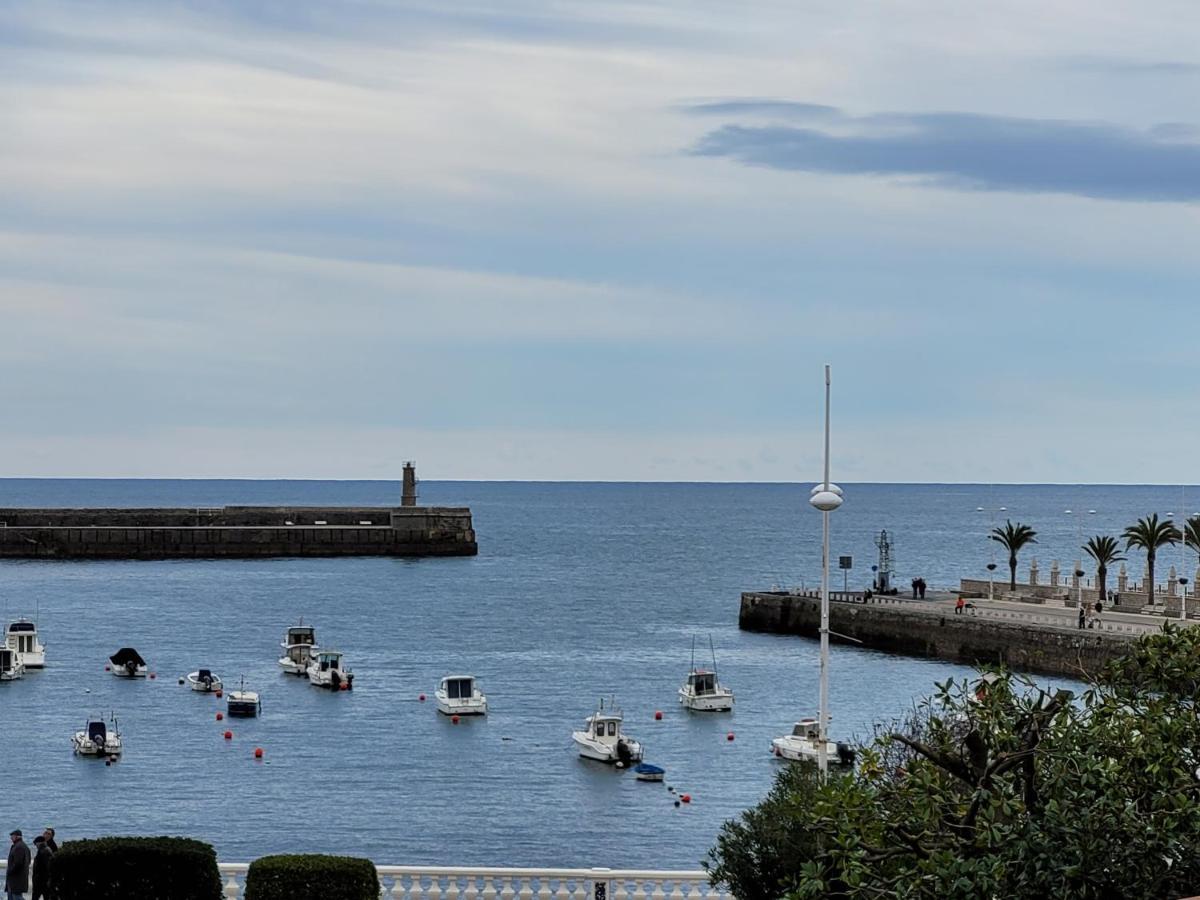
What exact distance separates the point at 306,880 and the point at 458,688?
5470 centimetres

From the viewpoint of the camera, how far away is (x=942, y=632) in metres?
89.4

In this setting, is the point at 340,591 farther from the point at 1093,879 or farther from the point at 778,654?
the point at 1093,879

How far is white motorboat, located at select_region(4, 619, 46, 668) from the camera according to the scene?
89.8 m

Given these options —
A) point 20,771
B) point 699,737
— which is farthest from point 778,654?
point 20,771

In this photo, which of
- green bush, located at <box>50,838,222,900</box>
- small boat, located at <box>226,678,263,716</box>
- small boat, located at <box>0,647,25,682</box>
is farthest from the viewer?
small boat, located at <box>0,647,25,682</box>

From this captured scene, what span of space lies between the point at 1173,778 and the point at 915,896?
2359mm

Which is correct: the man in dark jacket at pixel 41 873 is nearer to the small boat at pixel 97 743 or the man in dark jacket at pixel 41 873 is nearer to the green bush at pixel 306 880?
the green bush at pixel 306 880

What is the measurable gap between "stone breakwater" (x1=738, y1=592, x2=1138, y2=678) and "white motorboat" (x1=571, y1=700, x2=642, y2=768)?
47.5 feet

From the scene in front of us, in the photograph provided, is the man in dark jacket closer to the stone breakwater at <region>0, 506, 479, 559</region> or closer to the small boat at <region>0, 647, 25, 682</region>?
the small boat at <region>0, 647, 25, 682</region>

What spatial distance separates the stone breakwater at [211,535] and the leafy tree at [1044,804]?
168734 mm

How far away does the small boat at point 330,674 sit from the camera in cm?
8294

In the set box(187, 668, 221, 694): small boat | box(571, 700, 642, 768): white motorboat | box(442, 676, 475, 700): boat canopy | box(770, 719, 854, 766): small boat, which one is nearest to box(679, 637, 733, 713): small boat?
box(442, 676, 475, 700): boat canopy

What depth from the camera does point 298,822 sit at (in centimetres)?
5244

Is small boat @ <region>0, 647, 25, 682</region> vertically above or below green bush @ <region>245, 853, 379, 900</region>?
below
